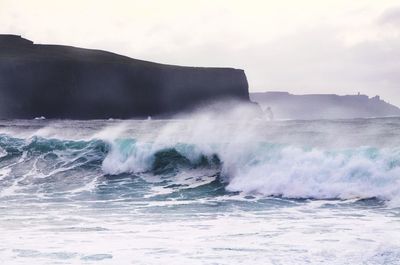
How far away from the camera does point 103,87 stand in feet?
331

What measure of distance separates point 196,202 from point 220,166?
508 cm

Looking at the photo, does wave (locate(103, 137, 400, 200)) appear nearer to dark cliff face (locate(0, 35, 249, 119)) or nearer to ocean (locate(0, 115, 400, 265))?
ocean (locate(0, 115, 400, 265))

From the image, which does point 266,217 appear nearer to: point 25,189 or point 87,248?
point 87,248

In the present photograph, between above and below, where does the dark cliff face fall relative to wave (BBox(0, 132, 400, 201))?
above

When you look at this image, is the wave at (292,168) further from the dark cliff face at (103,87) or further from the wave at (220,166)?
the dark cliff face at (103,87)

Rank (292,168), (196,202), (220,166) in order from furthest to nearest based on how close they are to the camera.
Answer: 1. (220,166)
2. (292,168)
3. (196,202)

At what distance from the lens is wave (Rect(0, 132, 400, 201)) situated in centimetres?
1602

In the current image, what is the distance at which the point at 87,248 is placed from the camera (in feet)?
31.4

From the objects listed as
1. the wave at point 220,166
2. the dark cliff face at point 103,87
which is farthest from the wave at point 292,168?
the dark cliff face at point 103,87

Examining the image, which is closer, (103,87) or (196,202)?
(196,202)

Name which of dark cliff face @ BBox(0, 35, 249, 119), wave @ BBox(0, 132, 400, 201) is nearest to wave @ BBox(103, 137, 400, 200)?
wave @ BBox(0, 132, 400, 201)

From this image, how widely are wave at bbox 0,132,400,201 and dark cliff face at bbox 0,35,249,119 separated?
72805mm

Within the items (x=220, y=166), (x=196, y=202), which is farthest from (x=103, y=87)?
(x=196, y=202)

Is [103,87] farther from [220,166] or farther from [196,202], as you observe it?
[196,202]
